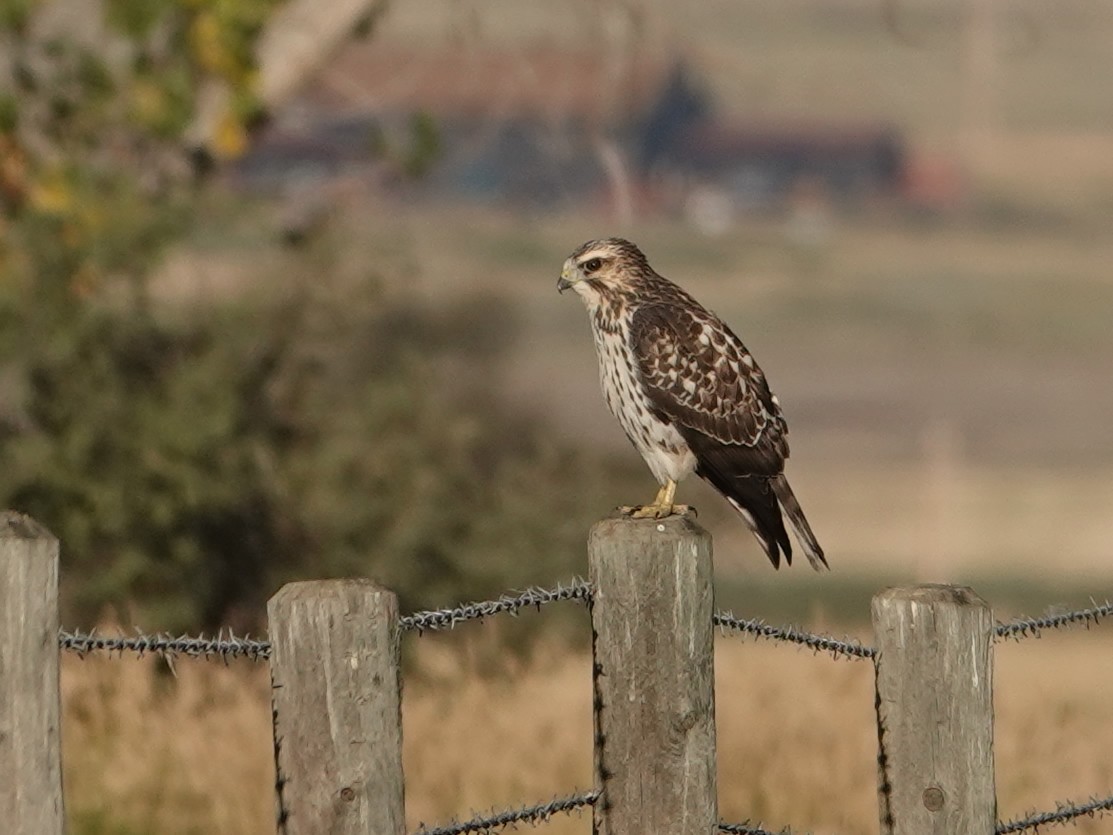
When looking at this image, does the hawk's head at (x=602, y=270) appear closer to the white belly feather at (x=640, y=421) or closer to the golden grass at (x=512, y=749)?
the white belly feather at (x=640, y=421)

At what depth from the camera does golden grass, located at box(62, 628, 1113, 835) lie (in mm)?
8734

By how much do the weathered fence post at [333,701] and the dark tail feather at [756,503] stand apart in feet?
10.5

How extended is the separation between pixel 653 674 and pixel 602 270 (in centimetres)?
358

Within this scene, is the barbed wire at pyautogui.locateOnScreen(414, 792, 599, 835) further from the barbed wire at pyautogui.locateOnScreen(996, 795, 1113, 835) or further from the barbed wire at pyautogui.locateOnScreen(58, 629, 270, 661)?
the barbed wire at pyautogui.locateOnScreen(996, 795, 1113, 835)

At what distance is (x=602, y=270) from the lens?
8625 mm

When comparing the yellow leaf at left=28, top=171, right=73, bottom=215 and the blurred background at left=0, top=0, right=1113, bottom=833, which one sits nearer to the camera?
the blurred background at left=0, top=0, right=1113, bottom=833

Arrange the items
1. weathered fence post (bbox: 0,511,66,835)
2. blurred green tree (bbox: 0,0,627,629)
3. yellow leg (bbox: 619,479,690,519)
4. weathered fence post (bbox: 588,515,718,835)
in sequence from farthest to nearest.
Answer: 1. blurred green tree (bbox: 0,0,627,629)
2. yellow leg (bbox: 619,479,690,519)
3. weathered fence post (bbox: 588,515,718,835)
4. weathered fence post (bbox: 0,511,66,835)

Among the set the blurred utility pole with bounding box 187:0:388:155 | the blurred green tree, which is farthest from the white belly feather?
the blurred utility pole with bounding box 187:0:388:155

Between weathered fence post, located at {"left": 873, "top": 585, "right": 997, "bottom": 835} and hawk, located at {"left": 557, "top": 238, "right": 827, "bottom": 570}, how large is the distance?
255 cm

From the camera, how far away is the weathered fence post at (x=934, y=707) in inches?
209

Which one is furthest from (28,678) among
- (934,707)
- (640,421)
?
(640,421)

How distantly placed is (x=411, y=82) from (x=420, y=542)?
9.01 feet

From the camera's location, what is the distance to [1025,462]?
235ft

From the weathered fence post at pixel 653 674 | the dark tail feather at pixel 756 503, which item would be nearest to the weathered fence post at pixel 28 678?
the weathered fence post at pixel 653 674
